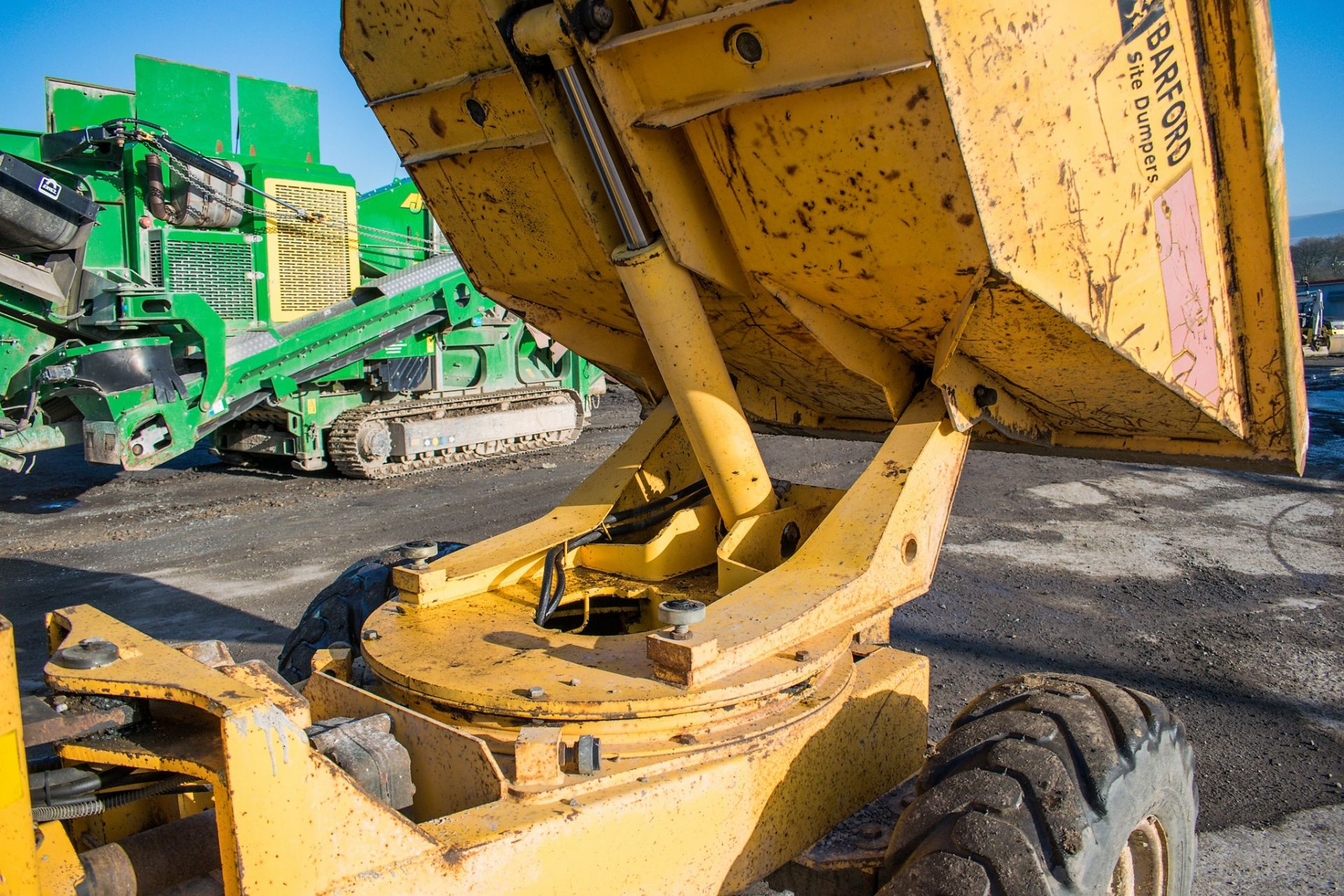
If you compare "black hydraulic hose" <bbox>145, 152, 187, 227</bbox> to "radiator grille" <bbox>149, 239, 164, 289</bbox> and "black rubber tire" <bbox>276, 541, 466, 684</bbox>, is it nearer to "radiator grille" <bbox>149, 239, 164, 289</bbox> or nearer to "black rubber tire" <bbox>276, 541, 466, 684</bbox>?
"radiator grille" <bbox>149, 239, 164, 289</bbox>

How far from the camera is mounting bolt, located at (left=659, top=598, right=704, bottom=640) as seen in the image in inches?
91.0

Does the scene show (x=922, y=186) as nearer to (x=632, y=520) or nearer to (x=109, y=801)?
(x=632, y=520)

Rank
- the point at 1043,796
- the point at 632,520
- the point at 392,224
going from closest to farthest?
the point at 1043,796 → the point at 632,520 → the point at 392,224

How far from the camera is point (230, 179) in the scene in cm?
1027

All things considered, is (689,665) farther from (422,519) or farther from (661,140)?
(422,519)

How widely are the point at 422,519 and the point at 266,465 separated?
402 cm

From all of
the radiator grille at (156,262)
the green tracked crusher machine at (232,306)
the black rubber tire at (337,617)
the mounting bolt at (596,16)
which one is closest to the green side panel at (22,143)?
the green tracked crusher machine at (232,306)

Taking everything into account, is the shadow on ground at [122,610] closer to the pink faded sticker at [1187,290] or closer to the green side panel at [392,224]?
the pink faded sticker at [1187,290]

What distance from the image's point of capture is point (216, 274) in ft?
34.2

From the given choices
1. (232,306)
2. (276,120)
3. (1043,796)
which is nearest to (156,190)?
(232,306)

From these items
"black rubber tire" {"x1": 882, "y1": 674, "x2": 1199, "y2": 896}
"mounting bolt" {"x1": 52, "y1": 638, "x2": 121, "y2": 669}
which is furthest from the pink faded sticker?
"mounting bolt" {"x1": 52, "y1": 638, "x2": 121, "y2": 669}

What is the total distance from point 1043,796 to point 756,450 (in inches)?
49.7

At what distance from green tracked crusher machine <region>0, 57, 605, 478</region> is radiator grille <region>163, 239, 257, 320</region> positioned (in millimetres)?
18

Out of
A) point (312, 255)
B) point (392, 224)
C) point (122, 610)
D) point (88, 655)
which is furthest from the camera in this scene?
point (392, 224)
